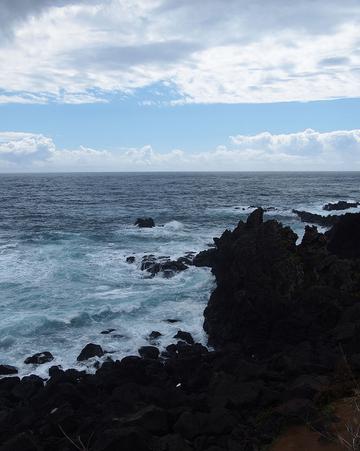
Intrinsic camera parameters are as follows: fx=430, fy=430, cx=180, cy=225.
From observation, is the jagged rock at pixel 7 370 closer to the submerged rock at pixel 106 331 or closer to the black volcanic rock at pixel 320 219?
the submerged rock at pixel 106 331

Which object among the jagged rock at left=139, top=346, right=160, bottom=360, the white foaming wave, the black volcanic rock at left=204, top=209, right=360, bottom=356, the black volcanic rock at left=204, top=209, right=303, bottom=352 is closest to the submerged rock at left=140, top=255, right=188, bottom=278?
the white foaming wave

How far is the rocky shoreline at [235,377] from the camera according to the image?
1195cm

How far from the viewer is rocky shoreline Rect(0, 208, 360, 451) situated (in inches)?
470

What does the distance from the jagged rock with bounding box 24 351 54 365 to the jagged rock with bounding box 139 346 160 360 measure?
4188mm

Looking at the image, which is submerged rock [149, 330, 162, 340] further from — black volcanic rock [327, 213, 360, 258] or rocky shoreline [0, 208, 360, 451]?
black volcanic rock [327, 213, 360, 258]

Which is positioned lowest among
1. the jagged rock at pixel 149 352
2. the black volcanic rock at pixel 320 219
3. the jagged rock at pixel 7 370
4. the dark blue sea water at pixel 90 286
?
the jagged rock at pixel 7 370

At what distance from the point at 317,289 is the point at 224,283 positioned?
549 cm

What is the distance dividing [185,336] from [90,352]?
4.87 m

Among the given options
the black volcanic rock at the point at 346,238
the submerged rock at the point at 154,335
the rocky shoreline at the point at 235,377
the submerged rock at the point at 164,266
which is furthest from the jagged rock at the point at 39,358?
the black volcanic rock at the point at 346,238

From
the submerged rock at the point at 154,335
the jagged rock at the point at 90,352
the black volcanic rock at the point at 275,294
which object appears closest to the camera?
the jagged rock at the point at 90,352

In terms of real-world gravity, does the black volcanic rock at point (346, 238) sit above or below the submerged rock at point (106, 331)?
above

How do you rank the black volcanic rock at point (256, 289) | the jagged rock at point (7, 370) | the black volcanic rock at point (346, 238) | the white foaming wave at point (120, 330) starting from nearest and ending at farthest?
1. the jagged rock at point (7, 370)
2. the white foaming wave at point (120, 330)
3. the black volcanic rock at point (256, 289)
4. the black volcanic rock at point (346, 238)

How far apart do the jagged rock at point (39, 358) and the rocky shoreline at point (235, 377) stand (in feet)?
4.86

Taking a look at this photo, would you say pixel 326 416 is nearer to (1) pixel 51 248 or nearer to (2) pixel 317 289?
(2) pixel 317 289
